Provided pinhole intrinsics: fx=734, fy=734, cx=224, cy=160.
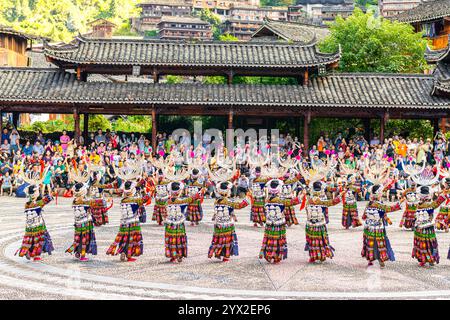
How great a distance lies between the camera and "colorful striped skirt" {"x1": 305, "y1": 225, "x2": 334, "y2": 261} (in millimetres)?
16969

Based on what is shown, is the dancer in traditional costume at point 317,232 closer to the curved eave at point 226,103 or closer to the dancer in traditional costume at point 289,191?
the dancer in traditional costume at point 289,191

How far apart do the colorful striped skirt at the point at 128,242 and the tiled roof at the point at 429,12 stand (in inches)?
1626

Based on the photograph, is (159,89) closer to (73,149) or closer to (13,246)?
(73,149)

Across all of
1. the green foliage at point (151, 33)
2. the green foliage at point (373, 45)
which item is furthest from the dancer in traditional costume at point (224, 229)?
the green foliage at point (151, 33)

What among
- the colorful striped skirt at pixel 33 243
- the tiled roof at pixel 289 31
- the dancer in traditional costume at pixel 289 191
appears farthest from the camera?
the tiled roof at pixel 289 31

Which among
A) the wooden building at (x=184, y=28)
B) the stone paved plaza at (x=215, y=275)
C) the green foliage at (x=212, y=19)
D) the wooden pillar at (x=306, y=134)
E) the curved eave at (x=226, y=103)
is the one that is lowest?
the stone paved plaza at (x=215, y=275)

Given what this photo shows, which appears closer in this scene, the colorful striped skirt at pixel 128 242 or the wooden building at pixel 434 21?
the colorful striped skirt at pixel 128 242

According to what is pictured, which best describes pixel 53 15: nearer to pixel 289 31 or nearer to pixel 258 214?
pixel 289 31

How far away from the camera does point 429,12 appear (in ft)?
183

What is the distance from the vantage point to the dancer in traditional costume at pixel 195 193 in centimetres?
2138

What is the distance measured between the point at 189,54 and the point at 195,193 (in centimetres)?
1666

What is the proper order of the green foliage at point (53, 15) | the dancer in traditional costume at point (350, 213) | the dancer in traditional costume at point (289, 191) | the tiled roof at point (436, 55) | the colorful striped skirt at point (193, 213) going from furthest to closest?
1. the green foliage at point (53, 15)
2. the tiled roof at point (436, 55)
3. the colorful striped skirt at point (193, 213)
4. the dancer in traditional costume at point (350, 213)
5. the dancer in traditional costume at point (289, 191)

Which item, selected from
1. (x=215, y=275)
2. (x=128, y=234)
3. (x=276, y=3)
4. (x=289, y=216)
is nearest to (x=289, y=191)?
(x=289, y=216)

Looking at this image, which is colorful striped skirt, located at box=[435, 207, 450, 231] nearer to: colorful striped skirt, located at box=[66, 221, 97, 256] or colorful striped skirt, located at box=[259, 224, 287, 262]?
colorful striped skirt, located at box=[259, 224, 287, 262]
